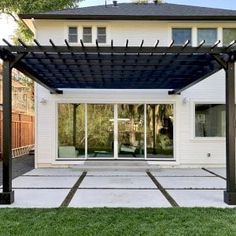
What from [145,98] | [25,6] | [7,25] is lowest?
[145,98]

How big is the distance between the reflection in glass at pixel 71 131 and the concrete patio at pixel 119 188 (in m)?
1.59

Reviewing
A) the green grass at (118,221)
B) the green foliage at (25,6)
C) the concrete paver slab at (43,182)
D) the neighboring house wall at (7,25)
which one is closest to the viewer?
the green grass at (118,221)

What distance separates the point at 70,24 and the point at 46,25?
1007 mm

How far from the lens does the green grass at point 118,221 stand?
629 cm

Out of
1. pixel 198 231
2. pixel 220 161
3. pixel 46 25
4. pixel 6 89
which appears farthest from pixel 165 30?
pixel 198 231

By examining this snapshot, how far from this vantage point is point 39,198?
9031 mm

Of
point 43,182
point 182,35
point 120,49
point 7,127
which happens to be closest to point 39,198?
point 7,127

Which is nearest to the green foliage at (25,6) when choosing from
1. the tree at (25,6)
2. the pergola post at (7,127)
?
the tree at (25,6)

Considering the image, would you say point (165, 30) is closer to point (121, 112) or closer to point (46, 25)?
point (121, 112)

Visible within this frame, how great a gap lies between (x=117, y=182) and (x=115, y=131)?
4809 mm

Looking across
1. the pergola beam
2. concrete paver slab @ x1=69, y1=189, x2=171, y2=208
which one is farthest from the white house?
the pergola beam

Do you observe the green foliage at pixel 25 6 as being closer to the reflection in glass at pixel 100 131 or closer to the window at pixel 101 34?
the window at pixel 101 34

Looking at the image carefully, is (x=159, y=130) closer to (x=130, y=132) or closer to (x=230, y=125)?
(x=130, y=132)

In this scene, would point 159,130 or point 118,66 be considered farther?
point 159,130
